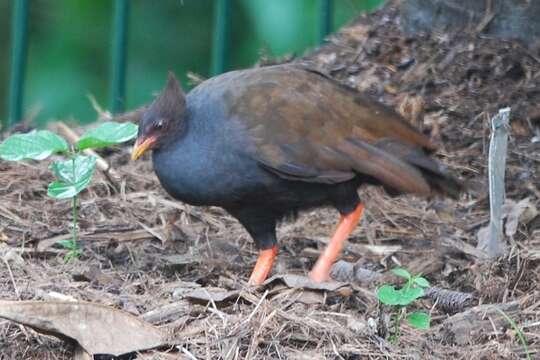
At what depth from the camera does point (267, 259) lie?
6.06 metres

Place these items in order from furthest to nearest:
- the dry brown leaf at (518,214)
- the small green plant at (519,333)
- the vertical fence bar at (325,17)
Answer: the vertical fence bar at (325,17), the dry brown leaf at (518,214), the small green plant at (519,333)

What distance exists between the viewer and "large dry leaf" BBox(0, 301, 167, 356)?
481 cm

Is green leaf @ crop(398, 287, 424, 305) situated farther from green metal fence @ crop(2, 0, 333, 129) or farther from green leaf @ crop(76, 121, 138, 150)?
green metal fence @ crop(2, 0, 333, 129)

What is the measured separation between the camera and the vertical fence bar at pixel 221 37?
26.1ft

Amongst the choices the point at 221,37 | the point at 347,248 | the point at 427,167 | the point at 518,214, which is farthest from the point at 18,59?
the point at 518,214

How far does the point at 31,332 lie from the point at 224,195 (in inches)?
45.5

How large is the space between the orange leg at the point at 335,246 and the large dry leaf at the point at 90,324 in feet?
3.63

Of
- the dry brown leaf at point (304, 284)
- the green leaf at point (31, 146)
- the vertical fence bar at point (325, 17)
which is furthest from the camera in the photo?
the vertical fence bar at point (325, 17)

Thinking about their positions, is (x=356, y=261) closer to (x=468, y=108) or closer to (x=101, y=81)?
(x=468, y=108)

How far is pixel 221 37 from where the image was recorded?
8.02 meters

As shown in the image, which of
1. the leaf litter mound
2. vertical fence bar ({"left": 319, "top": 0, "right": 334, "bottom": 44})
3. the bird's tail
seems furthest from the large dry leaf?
vertical fence bar ({"left": 319, "top": 0, "right": 334, "bottom": 44})

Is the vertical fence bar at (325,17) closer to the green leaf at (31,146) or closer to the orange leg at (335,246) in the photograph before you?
the orange leg at (335,246)

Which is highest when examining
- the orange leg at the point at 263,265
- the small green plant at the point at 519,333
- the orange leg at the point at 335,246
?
the small green plant at the point at 519,333

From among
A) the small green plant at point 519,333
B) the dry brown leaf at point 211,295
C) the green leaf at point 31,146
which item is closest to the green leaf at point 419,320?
the small green plant at point 519,333
